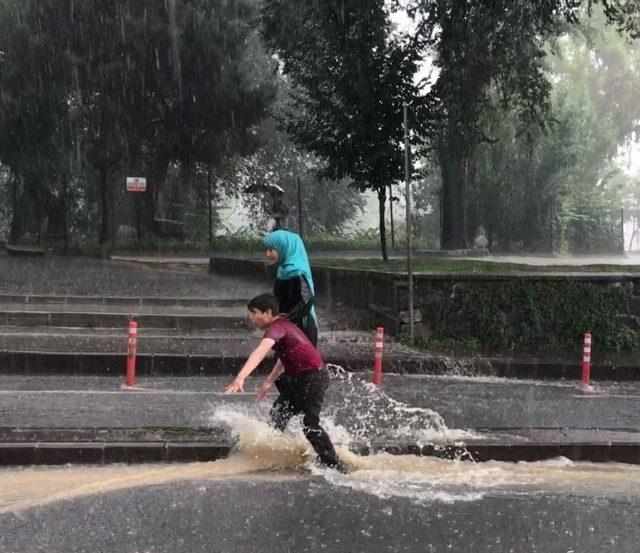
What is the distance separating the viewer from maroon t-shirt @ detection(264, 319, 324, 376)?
5363 millimetres

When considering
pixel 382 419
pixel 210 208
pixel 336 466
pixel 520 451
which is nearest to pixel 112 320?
pixel 382 419

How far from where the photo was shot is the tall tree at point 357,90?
573 inches

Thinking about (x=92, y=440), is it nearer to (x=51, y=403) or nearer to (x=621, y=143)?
(x=51, y=403)

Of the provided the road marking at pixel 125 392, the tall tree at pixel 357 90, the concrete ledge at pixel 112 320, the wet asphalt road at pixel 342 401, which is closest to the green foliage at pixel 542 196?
the tall tree at pixel 357 90

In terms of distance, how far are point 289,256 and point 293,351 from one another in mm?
1859

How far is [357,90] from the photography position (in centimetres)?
1441

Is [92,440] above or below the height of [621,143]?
below

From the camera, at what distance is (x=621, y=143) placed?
57.0m

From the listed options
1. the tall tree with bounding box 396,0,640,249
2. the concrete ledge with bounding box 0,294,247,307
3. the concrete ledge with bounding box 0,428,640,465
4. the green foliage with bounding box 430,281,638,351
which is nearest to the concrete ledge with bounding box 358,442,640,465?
the concrete ledge with bounding box 0,428,640,465

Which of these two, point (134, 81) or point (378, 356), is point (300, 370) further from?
point (134, 81)

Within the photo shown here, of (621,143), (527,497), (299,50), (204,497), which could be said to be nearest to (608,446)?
(527,497)

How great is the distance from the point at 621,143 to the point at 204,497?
5856cm

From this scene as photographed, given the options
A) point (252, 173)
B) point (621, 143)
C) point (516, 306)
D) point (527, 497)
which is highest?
point (621, 143)

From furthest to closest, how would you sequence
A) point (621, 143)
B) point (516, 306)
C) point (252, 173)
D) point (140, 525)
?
point (621, 143) < point (252, 173) < point (516, 306) < point (140, 525)
